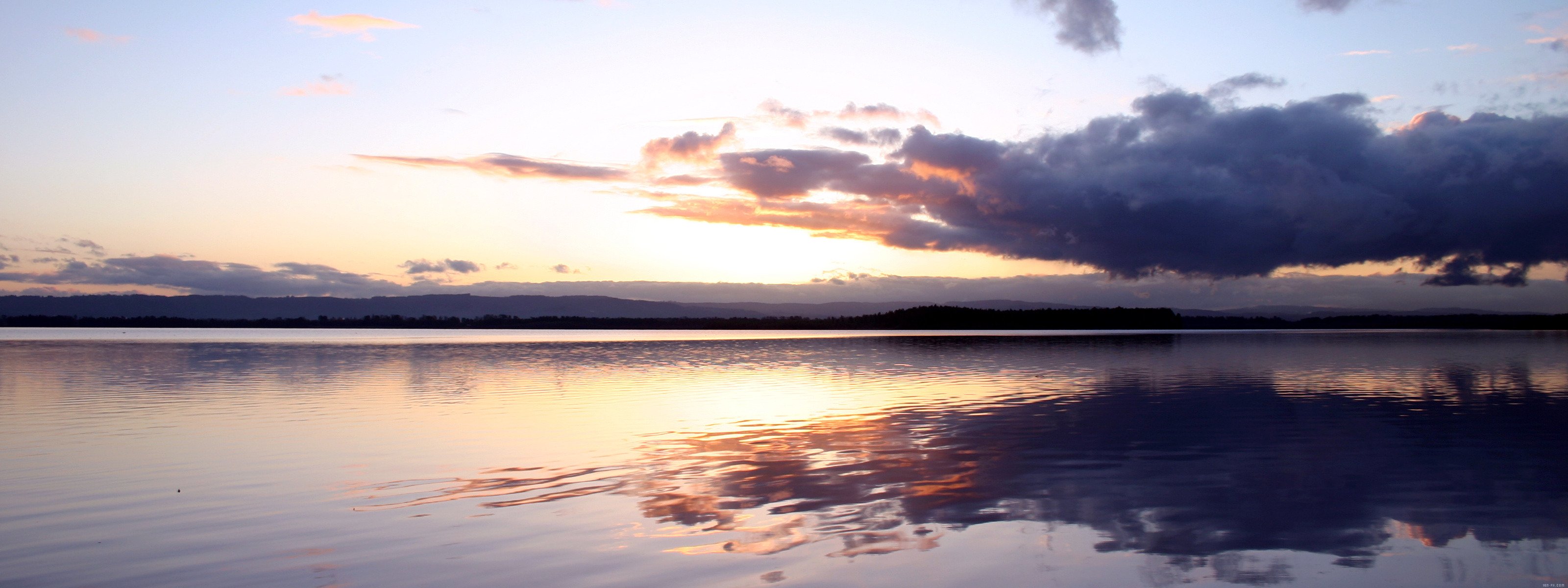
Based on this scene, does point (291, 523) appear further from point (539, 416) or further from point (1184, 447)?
point (1184, 447)

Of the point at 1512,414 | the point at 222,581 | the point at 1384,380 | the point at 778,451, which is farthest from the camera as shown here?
the point at 1384,380

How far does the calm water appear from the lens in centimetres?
877

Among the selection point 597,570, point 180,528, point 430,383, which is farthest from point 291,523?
point 430,383

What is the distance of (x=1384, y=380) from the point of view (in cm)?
3319

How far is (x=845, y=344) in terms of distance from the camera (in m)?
80.9

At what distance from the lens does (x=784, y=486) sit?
42.5 ft

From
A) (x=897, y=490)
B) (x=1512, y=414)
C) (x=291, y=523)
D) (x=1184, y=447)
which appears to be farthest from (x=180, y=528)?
(x=1512, y=414)

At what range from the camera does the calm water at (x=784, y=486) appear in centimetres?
877

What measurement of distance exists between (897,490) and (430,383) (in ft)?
79.3

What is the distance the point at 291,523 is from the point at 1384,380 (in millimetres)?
35694

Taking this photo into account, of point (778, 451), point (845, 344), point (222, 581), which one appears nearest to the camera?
point (222, 581)

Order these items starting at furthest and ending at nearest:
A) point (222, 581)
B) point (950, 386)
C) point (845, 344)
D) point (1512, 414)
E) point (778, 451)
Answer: point (845, 344) → point (950, 386) → point (1512, 414) → point (778, 451) → point (222, 581)

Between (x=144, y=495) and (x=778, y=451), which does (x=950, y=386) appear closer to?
(x=778, y=451)

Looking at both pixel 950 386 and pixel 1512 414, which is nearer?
pixel 1512 414
